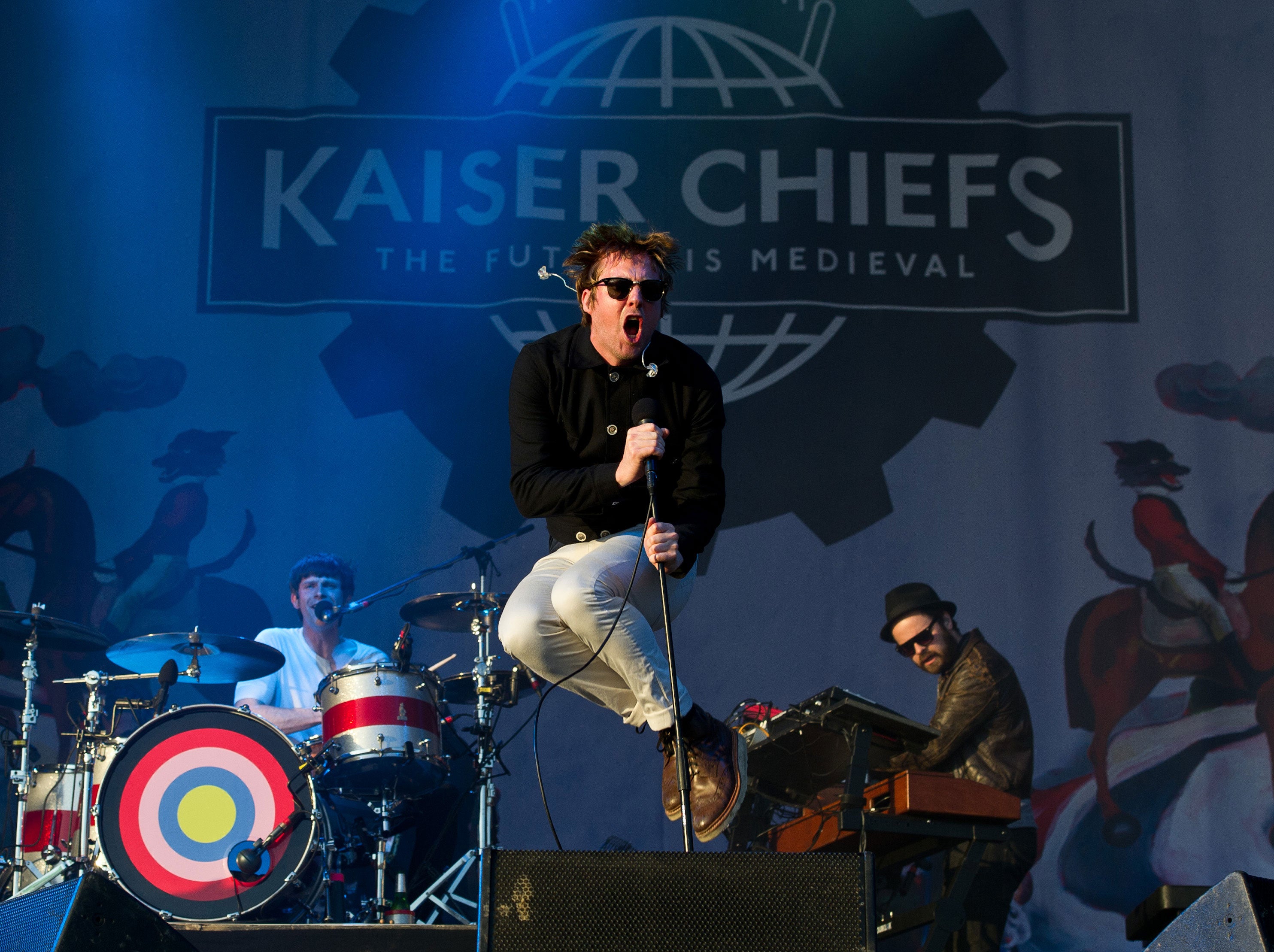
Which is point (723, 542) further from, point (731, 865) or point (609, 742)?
point (731, 865)

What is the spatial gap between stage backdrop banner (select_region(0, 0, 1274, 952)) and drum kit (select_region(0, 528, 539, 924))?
2.01 ft

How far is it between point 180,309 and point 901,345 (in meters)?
3.34

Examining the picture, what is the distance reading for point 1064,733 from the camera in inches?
225

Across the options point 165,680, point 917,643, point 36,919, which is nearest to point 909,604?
point 917,643

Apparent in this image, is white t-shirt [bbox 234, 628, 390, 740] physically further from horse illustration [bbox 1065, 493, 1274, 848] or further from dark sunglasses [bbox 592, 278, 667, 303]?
horse illustration [bbox 1065, 493, 1274, 848]

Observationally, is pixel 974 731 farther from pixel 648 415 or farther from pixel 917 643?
pixel 648 415

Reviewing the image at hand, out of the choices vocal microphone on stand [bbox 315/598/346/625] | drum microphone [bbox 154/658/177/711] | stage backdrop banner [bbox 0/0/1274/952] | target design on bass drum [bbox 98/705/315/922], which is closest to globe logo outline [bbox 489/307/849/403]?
stage backdrop banner [bbox 0/0/1274/952]

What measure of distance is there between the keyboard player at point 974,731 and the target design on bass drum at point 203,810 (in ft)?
7.32

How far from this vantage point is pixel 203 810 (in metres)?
4.58

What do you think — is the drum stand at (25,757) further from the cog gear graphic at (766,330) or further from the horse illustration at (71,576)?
the cog gear graphic at (766,330)

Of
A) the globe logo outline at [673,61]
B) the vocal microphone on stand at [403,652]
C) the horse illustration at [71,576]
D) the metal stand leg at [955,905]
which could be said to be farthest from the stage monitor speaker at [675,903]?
the globe logo outline at [673,61]

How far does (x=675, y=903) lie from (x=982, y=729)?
333cm

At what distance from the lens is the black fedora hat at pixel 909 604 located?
5844 millimetres

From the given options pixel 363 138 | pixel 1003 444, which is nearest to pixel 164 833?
pixel 363 138
